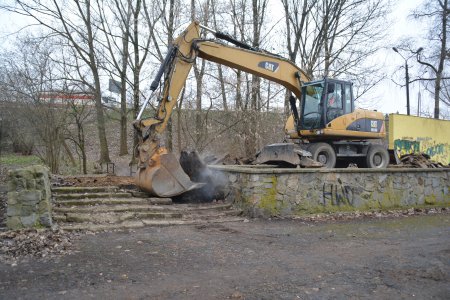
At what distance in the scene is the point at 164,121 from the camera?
9.44 meters

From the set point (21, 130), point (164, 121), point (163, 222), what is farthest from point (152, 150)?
point (21, 130)

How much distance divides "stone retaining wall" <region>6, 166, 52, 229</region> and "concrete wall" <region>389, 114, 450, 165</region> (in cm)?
1460

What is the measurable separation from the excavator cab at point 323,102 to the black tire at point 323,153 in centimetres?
55

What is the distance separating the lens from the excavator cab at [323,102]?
11133 millimetres

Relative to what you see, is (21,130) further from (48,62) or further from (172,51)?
(172,51)

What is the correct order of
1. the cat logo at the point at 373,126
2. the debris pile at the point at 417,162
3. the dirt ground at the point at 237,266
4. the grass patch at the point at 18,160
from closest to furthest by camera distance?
the dirt ground at the point at 237,266, the cat logo at the point at 373,126, the debris pile at the point at 417,162, the grass patch at the point at 18,160

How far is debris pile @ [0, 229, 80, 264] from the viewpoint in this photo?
5.49 meters

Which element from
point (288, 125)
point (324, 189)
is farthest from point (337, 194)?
point (288, 125)

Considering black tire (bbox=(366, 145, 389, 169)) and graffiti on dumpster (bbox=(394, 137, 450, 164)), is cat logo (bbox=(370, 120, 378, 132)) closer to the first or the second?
black tire (bbox=(366, 145, 389, 169))

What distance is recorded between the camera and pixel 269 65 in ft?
36.5

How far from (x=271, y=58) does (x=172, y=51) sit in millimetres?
2864

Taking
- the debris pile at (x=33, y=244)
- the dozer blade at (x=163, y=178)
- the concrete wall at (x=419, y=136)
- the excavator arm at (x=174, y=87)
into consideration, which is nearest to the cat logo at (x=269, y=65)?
the excavator arm at (x=174, y=87)

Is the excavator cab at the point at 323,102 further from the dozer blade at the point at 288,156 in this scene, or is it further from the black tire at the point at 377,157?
the black tire at the point at 377,157

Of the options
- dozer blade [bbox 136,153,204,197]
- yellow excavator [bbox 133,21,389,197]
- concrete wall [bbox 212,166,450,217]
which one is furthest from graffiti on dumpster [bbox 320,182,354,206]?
dozer blade [bbox 136,153,204,197]
